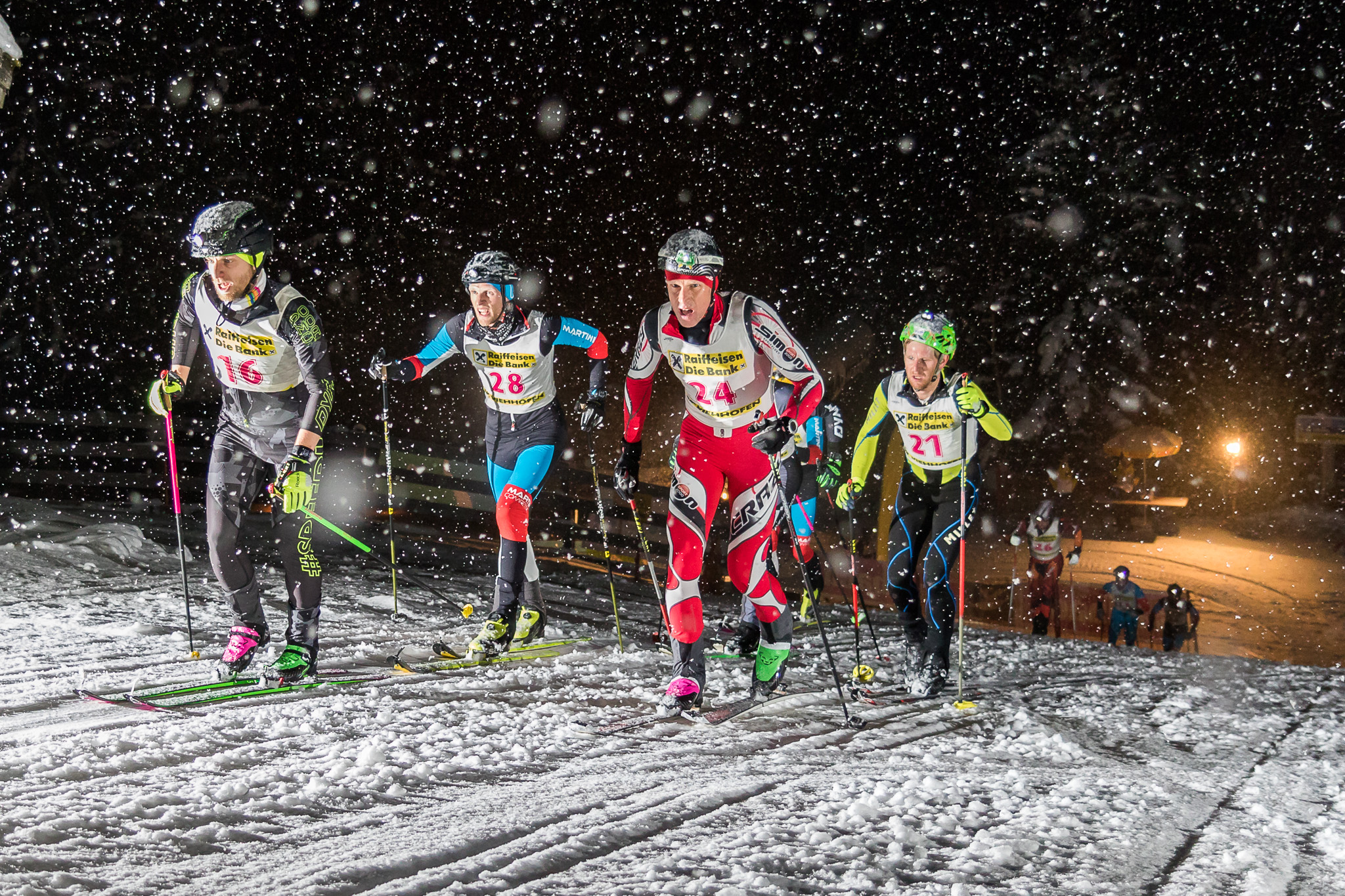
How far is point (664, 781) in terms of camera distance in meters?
3.70

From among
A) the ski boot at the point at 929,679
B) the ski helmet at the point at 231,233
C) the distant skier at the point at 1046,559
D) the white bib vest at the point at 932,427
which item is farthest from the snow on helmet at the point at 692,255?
the distant skier at the point at 1046,559

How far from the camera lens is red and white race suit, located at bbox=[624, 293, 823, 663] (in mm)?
4977

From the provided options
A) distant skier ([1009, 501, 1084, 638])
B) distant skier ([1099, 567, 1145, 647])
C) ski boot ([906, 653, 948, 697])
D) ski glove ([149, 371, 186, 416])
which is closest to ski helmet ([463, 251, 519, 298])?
ski glove ([149, 371, 186, 416])

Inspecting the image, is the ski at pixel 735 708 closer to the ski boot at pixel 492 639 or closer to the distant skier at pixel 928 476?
the distant skier at pixel 928 476

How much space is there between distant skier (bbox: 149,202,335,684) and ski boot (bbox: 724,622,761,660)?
3.18m

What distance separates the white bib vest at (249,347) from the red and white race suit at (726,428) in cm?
197

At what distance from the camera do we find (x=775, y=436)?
477cm

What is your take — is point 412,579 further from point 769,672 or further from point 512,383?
point 769,672

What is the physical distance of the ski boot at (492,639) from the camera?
5.90 metres

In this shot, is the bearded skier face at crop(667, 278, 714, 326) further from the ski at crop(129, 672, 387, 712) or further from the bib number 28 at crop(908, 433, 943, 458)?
the ski at crop(129, 672, 387, 712)

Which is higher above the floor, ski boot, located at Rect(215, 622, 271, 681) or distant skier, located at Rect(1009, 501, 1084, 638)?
ski boot, located at Rect(215, 622, 271, 681)

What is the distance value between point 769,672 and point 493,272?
10.6 feet

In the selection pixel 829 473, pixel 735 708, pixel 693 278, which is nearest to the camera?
pixel 693 278

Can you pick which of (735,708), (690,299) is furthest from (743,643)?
(690,299)
